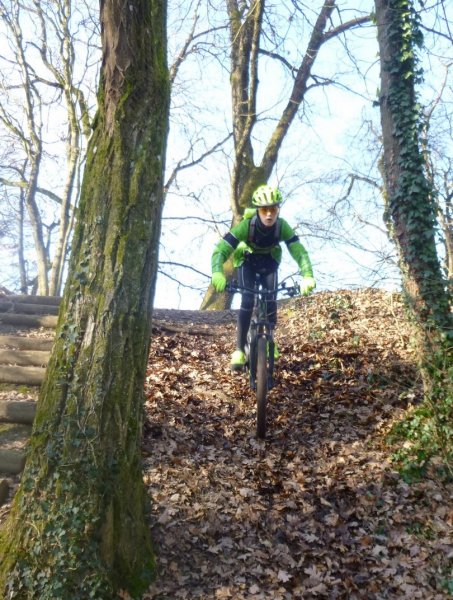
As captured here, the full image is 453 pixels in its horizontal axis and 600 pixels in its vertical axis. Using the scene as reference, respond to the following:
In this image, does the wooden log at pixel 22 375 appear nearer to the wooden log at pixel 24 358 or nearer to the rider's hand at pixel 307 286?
the wooden log at pixel 24 358

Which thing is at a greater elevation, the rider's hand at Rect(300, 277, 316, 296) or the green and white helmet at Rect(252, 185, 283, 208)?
the green and white helmet at Rect(252, 185, 283, 208)

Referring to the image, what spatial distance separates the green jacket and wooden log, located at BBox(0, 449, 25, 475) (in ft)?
8.76

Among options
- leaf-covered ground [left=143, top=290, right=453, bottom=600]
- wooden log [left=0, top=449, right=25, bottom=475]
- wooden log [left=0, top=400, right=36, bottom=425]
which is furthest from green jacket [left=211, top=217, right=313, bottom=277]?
wooden log [left=0, top=449, right=25, bottom=475]

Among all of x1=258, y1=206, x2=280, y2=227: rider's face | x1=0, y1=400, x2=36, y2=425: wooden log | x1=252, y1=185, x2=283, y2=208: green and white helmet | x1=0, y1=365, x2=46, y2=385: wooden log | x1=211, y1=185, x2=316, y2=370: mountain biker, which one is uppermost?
x1=252, y1=185, x2=283, y2=208: green and white helmet

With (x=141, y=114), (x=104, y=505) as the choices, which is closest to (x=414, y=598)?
(x=104, y=505)

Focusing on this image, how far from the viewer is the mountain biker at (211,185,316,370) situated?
594cm

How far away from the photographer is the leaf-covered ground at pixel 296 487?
4109 millimetres

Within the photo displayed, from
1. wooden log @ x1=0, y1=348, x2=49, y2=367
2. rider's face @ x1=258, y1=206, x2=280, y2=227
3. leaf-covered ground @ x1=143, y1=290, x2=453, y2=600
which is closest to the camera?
leaf-covered ground @ x1=143, y1=290, x2=453, y2=600

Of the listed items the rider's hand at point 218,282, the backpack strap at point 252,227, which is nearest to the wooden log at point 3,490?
the rider's hand at point 218,282

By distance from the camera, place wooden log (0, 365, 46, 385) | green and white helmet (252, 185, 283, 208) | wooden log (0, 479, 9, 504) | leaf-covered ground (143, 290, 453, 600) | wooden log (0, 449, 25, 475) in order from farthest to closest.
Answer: wooden log (0, 365, 46, 385)
green and white helmet (252, 185, 283, 208)
wooden log (0, 449, 25, 475)
wooden log (0, 479, 9, 504)
leaf-covered ground (143, 290, 453, 600)

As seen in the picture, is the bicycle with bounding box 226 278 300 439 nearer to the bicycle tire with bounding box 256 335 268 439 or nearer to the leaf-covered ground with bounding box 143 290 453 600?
the bicycle tire with bounding box 256 335 268 439

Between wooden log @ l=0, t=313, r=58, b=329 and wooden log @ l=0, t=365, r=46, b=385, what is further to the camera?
wooden log @ l=0, t=313, r=58, b=329

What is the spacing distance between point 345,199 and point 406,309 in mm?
14121

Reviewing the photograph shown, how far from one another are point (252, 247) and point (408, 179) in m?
2.09
